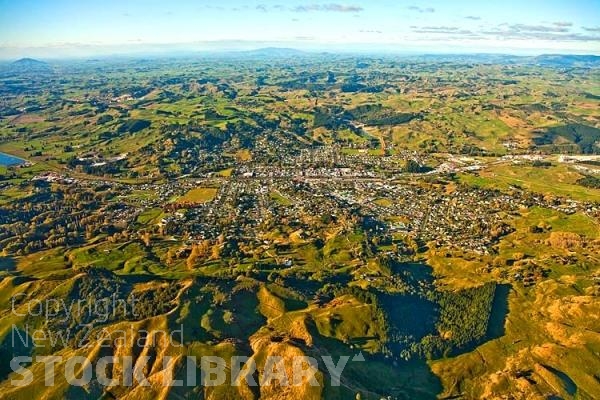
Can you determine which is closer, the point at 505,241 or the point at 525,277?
the point at 525,277

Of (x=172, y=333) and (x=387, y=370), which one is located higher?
(x=172, y=333)

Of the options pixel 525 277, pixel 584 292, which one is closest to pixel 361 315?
pixel 525 277

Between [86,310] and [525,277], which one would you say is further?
[525,277]

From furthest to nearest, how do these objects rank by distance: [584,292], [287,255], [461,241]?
1. [461,241]
2. [287,255]
3. [584,292]

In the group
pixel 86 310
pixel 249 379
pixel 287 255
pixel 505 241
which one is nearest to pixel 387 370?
pixel 249 379

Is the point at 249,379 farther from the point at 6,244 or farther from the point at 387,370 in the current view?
the point at 6,244

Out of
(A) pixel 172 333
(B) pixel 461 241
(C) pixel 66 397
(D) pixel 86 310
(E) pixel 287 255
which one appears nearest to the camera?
(C) pixel 66 397

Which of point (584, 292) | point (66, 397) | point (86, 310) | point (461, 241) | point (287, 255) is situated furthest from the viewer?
point (461, 241)

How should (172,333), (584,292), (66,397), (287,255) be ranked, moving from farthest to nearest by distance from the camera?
(287,255) → (584,292) → (172,333) → (66,397)

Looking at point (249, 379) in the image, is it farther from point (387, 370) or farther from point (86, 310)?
point (86, 310)
